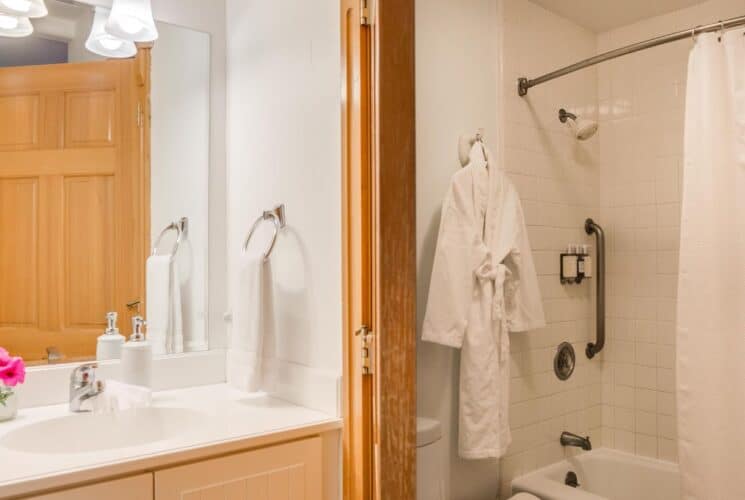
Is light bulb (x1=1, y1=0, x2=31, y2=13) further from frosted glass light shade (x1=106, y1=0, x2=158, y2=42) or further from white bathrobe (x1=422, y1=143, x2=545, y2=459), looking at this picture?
white bathrobe (x1=422, y1=143, x2=545, y2=459)

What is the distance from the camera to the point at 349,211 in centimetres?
133

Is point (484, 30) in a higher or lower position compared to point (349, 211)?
higher

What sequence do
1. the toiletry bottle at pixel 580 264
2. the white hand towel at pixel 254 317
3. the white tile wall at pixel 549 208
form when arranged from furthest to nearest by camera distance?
the toiletry bottle at pixel 580 264
the white tile wall at pixel 549 208
the white hand towel at pixel 254 317

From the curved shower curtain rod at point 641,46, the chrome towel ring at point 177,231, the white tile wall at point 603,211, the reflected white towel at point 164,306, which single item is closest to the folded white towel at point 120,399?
the reflected white towel at point 164,306

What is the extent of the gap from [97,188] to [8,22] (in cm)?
48

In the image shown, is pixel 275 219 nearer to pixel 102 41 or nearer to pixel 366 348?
pixel 366 348

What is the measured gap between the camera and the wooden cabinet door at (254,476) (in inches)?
44.4

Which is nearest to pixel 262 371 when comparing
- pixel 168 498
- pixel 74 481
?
pixel 168 498

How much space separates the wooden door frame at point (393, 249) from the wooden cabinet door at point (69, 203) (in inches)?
33.5

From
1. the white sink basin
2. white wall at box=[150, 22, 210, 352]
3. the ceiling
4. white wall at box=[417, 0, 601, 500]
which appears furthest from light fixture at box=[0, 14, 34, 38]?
the ceiling

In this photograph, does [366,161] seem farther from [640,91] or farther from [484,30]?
[640,91]

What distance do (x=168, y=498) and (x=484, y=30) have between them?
1779 millimetres

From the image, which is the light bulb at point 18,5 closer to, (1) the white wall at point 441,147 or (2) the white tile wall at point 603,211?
(1) the white wall at point 441,147

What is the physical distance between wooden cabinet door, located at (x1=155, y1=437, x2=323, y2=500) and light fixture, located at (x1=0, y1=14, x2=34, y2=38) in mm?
1229
